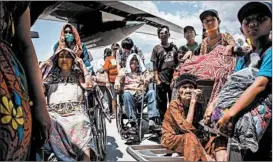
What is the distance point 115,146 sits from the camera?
3.38m

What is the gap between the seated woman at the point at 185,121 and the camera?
236 cm

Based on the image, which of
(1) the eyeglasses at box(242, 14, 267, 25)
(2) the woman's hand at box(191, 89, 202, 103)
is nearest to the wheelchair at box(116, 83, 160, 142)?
(2) the woman's hand at box(191, 89, 202, 103)

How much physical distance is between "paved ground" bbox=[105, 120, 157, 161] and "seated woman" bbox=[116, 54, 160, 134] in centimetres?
18

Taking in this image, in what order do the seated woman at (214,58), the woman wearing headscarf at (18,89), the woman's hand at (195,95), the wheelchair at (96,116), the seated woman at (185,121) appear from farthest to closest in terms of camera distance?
the wheelchair at (96,116), the woman's hand at (195,95), the seated woman at (185,121), the seated woman at (214,58), the woman wearing headscarf at (18,89)

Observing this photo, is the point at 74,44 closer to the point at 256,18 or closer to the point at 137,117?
the point at 137,117

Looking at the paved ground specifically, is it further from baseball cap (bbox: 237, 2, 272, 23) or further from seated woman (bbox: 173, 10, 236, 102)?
baseball cap (bbox: 237, 2, 272, 23)

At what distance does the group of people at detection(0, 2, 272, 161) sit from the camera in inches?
31.7

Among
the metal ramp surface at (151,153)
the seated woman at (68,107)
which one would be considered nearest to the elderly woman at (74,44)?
the seated woman at (68,107)

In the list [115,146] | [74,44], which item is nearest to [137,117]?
[115,146]

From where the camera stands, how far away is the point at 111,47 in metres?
4.93

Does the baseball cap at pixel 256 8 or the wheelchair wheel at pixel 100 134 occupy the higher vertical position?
→ the baseball cap at pixel 256 8

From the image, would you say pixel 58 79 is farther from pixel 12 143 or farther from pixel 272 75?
pixel 12 143

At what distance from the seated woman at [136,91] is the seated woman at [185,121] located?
975mm

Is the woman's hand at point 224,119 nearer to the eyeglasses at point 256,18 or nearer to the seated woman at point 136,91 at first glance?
the eyeglasses at point 256,18
